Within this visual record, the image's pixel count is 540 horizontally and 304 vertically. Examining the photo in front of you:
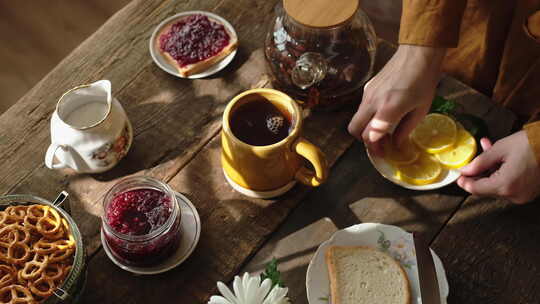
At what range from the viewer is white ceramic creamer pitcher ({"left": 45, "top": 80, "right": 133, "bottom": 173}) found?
4.24 ft

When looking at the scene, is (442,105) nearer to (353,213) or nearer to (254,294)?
(353,213)

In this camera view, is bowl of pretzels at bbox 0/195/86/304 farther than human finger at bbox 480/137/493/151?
No

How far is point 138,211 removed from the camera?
121 centimetres

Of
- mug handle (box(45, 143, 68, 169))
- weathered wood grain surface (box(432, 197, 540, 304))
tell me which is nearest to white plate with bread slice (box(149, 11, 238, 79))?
mug handle (box(45, 143, 68, 169))

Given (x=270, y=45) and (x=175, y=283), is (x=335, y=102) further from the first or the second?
(x=175, y=283)

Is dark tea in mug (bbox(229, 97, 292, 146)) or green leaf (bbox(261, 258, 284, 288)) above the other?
dark tea in mug (bbox(229, 97, 292, 146))

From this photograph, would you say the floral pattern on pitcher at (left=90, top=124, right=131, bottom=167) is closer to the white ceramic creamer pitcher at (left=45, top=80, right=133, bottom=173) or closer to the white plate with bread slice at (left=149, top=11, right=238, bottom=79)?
the white ceramic creamer pitcher at (left=45, top=80, right=133, bottom=173)

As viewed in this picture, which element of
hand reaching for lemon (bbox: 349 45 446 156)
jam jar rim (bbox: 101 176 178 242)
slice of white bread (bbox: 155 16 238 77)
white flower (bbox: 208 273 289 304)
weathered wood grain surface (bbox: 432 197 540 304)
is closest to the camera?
white flower (bbox: 208 273 289 304)

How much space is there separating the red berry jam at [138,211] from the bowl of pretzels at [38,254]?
83mm

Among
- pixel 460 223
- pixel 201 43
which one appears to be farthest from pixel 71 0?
pixel 460 223

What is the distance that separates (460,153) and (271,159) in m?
0.46

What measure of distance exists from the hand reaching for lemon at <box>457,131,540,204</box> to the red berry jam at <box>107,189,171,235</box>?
0.66 m

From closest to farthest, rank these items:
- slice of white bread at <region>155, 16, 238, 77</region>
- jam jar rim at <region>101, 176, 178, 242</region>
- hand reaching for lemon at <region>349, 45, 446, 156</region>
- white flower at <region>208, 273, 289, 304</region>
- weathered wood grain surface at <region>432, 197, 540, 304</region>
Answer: white flower at <region>208, 273, 289, 304</region> → jam jar rim at <region>101, 176, 178, 242</region> → weathered wood grain surface at <region>432, 197, 540, 304</region> → hand reaching for lemon at <region>349, 45, 446, 156</region> → slice of white bread at <region>155, 16, 238, 77</region>

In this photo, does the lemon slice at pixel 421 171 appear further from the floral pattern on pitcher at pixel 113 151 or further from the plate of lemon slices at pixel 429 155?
the floral pattern on pitcher at pixel 113 151
